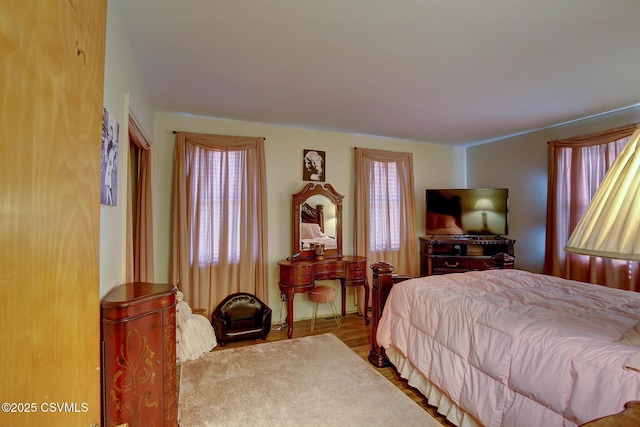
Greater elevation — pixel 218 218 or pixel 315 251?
pixel 218 218

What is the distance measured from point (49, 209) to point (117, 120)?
144cm

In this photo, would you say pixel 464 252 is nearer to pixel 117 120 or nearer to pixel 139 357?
pixel 139 357

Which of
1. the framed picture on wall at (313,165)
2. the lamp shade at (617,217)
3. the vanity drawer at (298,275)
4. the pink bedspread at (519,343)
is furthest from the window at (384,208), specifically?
the lamp shade at (617,217)

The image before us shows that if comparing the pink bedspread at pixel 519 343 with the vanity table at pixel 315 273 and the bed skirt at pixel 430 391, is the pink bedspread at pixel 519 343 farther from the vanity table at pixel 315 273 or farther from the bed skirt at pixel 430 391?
the vanity table at pixel 315 273

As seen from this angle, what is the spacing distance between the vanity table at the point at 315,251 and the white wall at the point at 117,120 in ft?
6.43

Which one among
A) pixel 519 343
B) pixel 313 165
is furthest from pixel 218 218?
pixel 519 343

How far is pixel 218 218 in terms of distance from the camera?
3.54 meters

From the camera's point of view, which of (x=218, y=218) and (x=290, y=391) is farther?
(x=218, y=218)

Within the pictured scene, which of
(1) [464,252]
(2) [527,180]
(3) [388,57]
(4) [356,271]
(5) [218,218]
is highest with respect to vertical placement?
(3) [388,57]

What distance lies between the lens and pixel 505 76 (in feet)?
7.97

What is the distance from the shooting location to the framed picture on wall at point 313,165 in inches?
159

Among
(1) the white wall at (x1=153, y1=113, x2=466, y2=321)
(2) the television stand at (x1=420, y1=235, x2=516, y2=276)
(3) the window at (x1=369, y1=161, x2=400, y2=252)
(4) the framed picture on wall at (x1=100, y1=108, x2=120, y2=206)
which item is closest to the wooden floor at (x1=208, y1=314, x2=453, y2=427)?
(1) the white wall at (x1=153, y1=113, x2=466, y2=321)

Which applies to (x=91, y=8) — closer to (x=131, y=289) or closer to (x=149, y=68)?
(x=131, y=289)

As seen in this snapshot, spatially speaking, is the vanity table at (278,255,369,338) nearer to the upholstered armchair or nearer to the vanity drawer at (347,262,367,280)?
the vanity drawer at (347,262,367,280)
